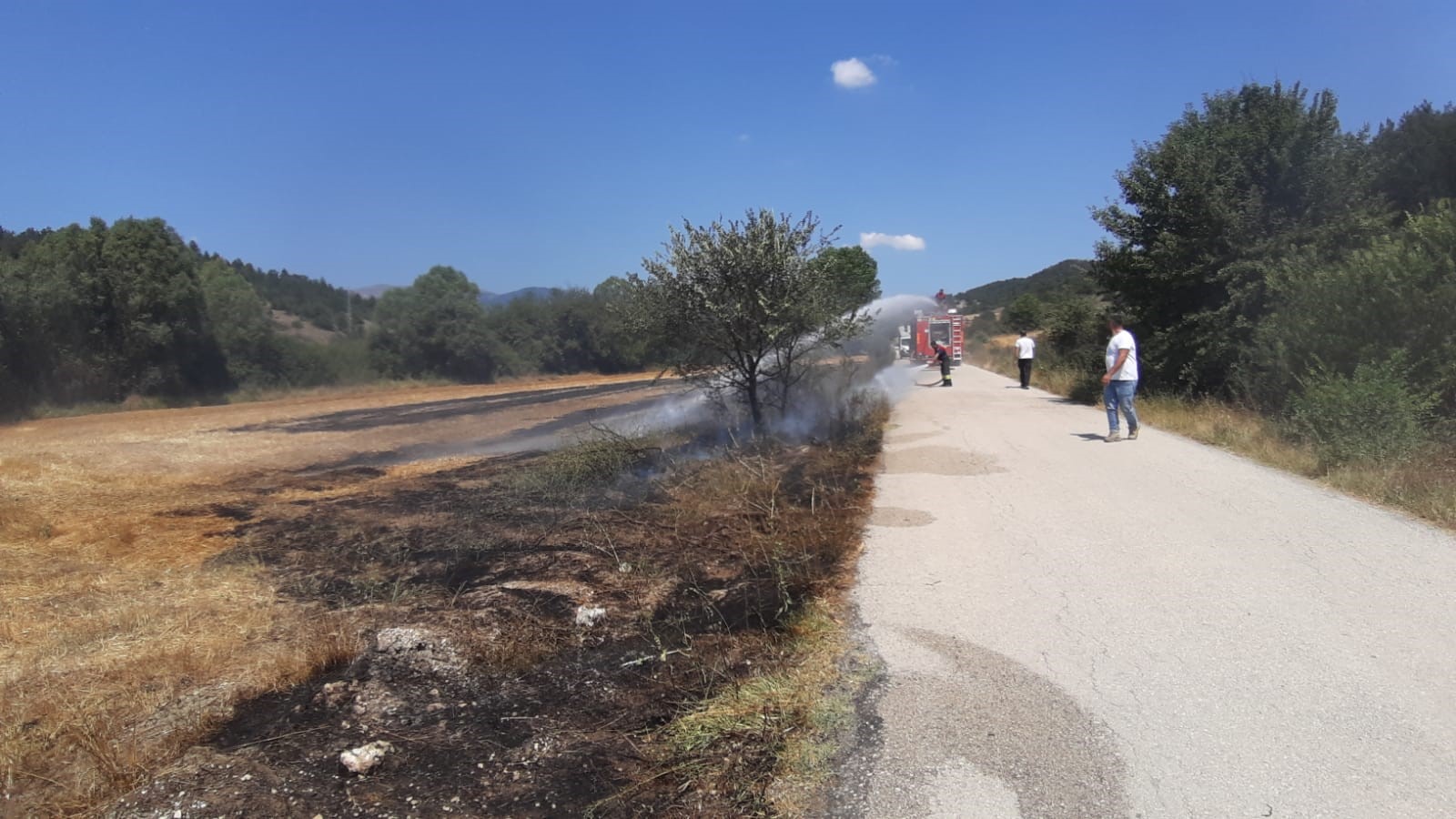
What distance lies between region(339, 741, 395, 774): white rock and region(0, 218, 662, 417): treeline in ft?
34.3

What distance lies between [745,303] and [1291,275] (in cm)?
880

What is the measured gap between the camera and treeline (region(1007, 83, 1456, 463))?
1005cm

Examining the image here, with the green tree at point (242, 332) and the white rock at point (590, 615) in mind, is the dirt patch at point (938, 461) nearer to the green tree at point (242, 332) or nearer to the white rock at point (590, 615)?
the white rock at point (590, 615)

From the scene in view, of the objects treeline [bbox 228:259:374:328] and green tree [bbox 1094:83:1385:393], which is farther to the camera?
treeline [bbox 228:259:374:328]

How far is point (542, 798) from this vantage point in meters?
3.53

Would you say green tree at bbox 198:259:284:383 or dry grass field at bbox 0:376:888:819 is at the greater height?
green tree at bbox 198:259:284:383

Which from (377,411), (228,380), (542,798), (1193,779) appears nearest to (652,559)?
(542,798)

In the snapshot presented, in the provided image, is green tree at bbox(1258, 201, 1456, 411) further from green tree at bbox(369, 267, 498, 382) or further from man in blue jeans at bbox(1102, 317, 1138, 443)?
green tree at bbox(369, 267, 498, 382)

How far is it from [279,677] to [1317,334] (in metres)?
13.1

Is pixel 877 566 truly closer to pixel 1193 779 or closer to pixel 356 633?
pixel 1193 779

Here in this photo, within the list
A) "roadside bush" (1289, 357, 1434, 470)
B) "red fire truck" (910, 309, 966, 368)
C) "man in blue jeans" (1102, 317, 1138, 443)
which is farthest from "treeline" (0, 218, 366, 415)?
"roadside bush" (1289, 357, 1434, 470)

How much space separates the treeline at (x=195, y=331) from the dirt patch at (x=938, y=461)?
4.92 m

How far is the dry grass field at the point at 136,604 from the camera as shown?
4344mm

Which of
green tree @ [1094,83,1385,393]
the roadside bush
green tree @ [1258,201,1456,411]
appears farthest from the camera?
green tree @ [1094,83,1385,393]
